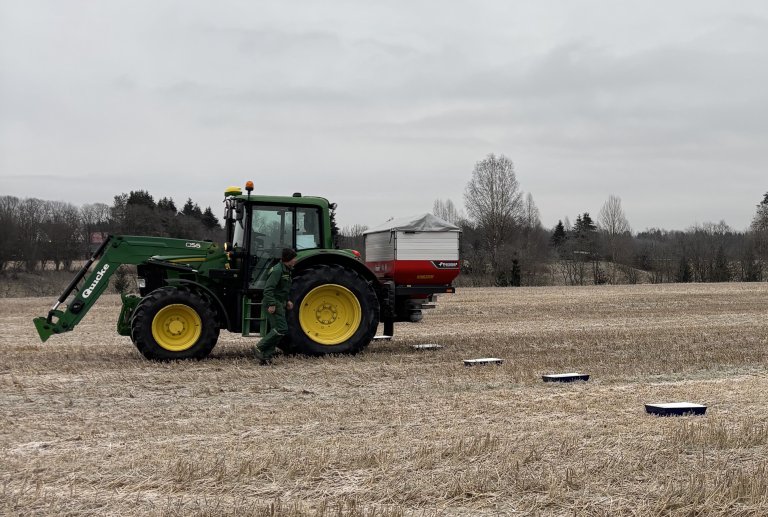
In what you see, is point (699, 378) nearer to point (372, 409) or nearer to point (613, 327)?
point (372, 409)

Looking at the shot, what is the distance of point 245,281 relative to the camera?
12.0m

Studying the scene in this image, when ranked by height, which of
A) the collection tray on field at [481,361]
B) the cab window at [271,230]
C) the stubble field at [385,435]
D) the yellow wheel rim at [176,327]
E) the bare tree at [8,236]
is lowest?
the stubble field at [385,435]

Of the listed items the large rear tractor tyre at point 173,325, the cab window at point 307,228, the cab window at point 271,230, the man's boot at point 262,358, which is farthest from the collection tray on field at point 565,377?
the large rear tractor tyre at point 173,325

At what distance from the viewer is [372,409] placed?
7.64 meters

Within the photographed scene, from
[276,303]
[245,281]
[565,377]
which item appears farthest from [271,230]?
[565,377]

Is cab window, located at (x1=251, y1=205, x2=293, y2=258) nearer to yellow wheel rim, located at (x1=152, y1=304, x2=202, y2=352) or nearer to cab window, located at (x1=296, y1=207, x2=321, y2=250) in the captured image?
cab window, located at (x1=296, y1=207, x2=321, y2=250)

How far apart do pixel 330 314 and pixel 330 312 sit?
0.03 metres

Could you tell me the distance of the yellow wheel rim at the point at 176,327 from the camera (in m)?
11.4

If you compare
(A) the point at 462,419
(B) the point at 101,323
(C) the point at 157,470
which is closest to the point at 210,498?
(C) the point at 157,470

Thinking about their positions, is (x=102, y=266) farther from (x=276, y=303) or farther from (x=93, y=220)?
(x=93, y=220)

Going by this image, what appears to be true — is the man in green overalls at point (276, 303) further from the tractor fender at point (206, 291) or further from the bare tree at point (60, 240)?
the bare tree at point (60, 240)

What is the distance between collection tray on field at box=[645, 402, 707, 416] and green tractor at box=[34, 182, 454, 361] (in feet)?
19.0

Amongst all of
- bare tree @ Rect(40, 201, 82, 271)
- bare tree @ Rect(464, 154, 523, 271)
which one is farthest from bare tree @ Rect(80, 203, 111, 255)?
bare tree @ Rect(464, 154, 523, 271)

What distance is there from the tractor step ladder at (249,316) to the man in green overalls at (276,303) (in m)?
0.44
